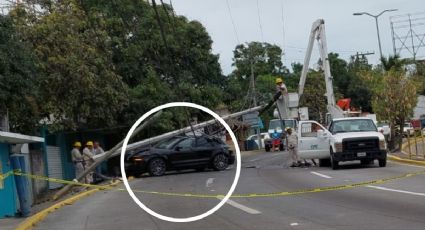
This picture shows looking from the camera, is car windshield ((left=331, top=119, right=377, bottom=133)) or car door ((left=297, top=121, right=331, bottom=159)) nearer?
car windshield ((left=331, top=119, right=377, bottom=133))

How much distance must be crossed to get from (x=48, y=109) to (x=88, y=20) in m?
6.43

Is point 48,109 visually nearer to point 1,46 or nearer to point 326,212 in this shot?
point 1,46

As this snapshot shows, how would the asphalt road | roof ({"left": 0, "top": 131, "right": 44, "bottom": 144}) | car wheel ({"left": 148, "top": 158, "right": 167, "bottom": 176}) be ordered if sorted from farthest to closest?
car wheel ({"left": 148, "top": 158, "right": 167, "bottom": 176}) < roof ({"left": 0, "top": 131, "right": 44, "bottom": 144}) < the asphalt road

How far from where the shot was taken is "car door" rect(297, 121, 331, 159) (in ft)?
80.8

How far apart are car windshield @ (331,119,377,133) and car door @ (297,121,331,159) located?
427 millimetres

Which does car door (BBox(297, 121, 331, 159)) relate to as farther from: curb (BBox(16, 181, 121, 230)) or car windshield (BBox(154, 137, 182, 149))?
curb (BBox(16, 181, 121, 230))

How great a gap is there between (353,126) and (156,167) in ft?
27.0

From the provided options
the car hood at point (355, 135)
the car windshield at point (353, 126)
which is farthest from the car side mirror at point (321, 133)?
the car hood at point (355, 135)

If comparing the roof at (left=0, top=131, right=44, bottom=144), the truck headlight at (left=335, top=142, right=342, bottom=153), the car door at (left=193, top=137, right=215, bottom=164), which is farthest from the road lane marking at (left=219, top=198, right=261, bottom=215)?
the car door at (left=193, top=137, right=215, bottom=164)

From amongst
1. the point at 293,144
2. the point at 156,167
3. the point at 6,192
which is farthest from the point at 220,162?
the point at 6,192

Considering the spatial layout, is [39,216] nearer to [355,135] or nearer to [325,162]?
[355,135]

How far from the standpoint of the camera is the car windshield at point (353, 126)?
2384cm

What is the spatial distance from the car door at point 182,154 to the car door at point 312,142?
185 inches

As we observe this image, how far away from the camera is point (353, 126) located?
945 inches
